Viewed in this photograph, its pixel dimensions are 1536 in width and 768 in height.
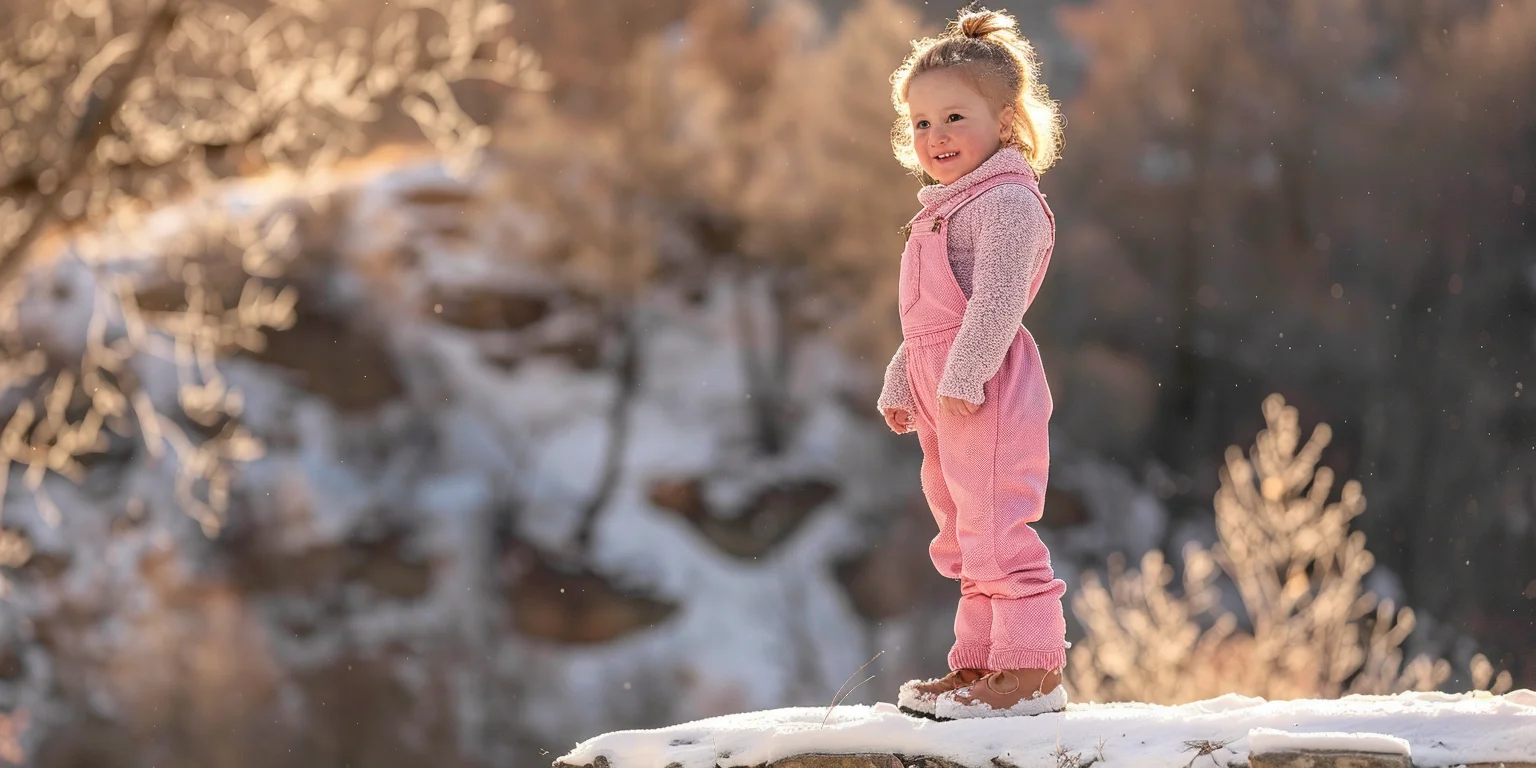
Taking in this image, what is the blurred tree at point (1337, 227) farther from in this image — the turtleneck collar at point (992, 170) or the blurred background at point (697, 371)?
the turtleneck collar at point (992, 170)

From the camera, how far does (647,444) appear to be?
11.1 meters

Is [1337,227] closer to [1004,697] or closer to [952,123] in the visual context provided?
[952,123]

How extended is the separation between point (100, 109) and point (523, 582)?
6743mm

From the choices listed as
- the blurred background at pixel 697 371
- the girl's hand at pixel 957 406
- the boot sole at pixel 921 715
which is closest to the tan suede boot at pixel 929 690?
the boot sole at pixel 921 715

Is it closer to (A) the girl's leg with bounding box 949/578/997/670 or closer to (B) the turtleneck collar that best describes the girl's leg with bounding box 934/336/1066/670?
(A) the girl's leg with bounding box 949/578/997/670

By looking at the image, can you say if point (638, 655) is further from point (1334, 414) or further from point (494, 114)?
point (1334, 414)

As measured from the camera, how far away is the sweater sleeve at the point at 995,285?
192cm

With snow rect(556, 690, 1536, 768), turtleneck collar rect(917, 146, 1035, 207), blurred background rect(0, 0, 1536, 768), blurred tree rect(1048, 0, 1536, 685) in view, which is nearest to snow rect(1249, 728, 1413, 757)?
snow rect(556, 690, 1536, 768)

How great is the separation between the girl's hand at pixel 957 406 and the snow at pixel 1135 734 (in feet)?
1.37

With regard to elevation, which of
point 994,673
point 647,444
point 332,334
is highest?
point 994,673

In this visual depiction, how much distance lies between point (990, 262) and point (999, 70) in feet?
0.95

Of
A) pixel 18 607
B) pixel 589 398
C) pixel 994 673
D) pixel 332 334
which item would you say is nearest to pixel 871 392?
pixel 589 398

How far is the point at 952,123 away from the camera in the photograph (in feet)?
6.66

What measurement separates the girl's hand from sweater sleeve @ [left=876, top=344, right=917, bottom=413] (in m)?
0.16
